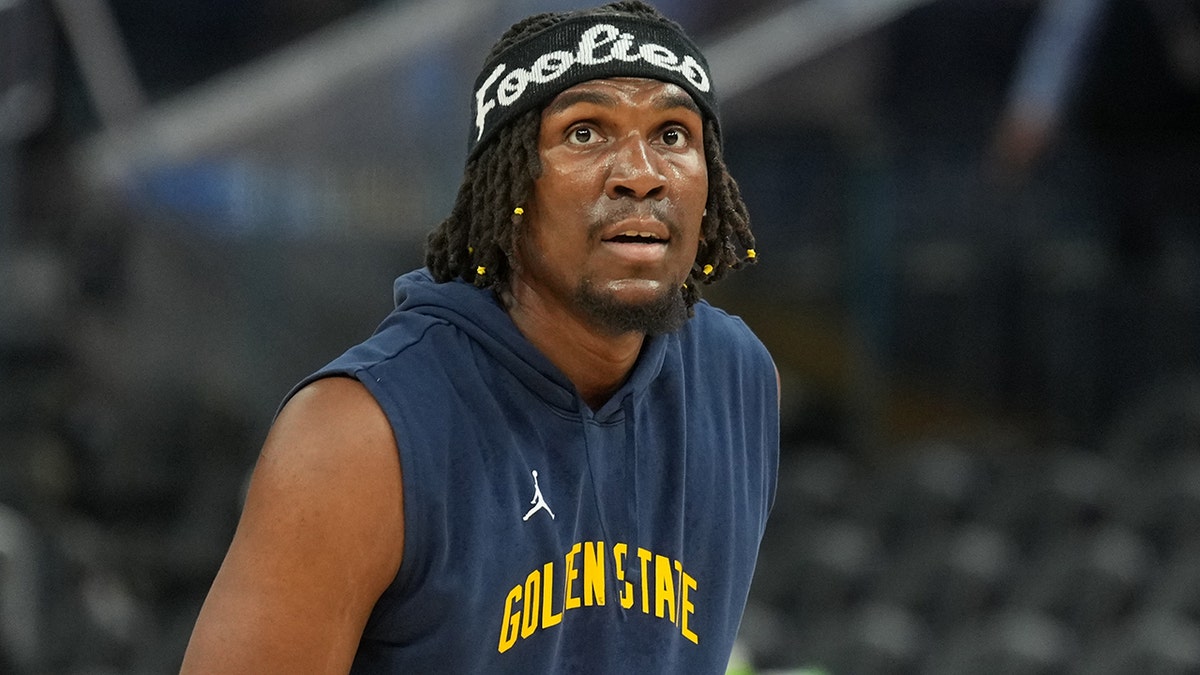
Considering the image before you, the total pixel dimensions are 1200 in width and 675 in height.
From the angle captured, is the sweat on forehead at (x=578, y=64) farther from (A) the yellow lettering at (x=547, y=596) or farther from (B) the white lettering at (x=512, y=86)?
(A) the yellow lettering at (x=547, y=596)

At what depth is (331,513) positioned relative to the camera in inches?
61.4

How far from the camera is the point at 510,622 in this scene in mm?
1672

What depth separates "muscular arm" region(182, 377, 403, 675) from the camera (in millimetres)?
1550

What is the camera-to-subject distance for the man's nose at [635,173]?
5.59 ft

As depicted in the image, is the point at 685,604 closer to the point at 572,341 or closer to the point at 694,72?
the point at 572,341

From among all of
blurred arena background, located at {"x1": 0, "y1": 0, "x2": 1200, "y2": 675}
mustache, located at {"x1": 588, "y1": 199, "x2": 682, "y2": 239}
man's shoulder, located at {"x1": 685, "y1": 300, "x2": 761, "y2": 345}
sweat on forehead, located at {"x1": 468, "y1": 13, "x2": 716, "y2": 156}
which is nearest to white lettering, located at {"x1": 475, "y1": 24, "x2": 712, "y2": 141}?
sweat on forehead, located at {"x1": 468, "y1": 13, "x2": 716, "y2": 156}

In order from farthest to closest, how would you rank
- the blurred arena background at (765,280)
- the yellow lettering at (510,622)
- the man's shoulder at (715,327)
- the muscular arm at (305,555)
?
the blurred arena background at (765,280) → the man's shoulder at (715,327) → the yellow lettering at (510,622) → the muscular arm at (305,555)

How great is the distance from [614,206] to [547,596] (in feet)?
1.25

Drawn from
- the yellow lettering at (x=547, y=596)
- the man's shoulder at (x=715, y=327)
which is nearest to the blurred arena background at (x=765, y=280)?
the man's shoulder at (x=715, y=327)

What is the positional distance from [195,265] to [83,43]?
850 millimetres

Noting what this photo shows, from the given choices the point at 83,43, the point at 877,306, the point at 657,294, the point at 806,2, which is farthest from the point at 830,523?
the point at 657,294

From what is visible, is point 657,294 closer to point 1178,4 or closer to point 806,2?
point 806,2

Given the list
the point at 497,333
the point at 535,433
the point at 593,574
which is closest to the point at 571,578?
the point at 593,574

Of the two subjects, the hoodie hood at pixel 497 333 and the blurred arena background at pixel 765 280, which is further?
the blurred arena background at pixel 765 280
